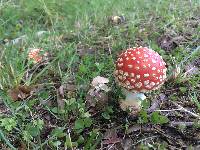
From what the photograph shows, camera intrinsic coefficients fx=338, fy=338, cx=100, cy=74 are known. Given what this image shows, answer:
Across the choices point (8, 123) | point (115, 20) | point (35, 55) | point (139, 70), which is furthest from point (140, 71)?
point (115, 20)

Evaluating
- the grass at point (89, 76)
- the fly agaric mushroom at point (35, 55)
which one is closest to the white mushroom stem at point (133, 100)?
the grass at point (89, 76)

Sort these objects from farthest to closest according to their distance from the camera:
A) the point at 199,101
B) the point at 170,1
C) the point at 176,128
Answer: the point at 170,1 → the point at 199,101 → the point at 176,128

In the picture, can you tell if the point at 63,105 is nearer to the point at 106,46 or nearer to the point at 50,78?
the point at 50,78

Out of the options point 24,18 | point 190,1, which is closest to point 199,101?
point 190,1

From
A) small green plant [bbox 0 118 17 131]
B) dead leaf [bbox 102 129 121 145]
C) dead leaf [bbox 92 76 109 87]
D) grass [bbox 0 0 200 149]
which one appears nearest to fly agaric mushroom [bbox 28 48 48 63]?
grass [bbox 0 0 200 149]

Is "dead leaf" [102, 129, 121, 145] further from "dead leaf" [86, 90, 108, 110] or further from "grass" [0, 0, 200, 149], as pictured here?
"dead leaf" [86, 90, 108, 110]

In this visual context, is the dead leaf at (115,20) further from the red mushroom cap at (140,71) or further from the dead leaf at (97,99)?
the red mushroom cap at (140,71)
